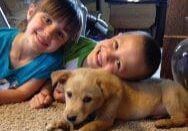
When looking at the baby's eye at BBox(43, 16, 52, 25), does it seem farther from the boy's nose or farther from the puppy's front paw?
the puppy's front paw

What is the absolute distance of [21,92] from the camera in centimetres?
138

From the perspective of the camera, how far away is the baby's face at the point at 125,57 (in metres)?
1.25

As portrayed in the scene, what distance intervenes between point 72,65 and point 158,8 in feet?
5.62

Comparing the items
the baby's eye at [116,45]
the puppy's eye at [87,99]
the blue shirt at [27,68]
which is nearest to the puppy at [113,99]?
the puppy's eye at [87,99]

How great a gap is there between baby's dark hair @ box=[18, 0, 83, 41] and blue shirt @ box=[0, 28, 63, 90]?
110mm

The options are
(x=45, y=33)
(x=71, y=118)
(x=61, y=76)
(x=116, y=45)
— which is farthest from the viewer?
(x=45, y=33)

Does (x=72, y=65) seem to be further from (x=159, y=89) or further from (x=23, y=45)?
(x=159, y=89)

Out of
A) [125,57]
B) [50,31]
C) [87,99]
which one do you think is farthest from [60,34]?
[87,99]

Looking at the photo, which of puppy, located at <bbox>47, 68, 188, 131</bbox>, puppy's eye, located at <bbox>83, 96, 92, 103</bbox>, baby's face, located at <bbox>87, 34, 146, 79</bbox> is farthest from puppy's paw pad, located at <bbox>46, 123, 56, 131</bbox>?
baby's face, located at <bbox>87, 34, 146, 79</bbox>

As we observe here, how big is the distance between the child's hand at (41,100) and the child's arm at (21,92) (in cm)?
3

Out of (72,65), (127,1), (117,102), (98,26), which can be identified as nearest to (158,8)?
(127,1)

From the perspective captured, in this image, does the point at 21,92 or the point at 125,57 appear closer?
the point at 125,57

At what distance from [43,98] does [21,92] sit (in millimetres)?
88

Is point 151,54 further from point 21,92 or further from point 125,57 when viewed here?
point 21,92
